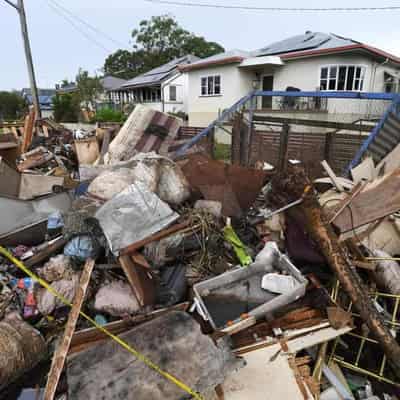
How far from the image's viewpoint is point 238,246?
2635 mm

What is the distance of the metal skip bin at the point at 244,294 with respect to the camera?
2.12 metres

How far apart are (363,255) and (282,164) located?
202 cm

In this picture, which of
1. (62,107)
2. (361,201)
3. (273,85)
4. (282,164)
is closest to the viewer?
(361,201)

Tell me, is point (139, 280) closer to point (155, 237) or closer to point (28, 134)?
point (155, 237)

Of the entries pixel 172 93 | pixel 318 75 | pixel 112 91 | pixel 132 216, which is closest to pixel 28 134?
pixel 132 216

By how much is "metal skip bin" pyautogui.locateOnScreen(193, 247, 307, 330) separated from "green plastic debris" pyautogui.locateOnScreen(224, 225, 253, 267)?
0.06m

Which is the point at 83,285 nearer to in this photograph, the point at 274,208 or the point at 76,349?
the point at 76,349

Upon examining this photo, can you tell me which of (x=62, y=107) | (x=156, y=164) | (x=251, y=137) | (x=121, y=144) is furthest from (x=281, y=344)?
(x=62, y=107)

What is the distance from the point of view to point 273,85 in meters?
13.7

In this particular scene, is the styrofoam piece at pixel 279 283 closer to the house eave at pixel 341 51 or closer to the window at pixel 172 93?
the house eave at pixel 341 51

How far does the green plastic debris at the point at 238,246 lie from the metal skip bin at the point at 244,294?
0.06 m

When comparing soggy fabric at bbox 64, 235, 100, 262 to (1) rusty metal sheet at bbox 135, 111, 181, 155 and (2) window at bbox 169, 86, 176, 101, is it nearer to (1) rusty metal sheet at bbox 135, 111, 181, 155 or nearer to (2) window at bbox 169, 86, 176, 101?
(1) rusty metal sheet at bbox 135, 111, 181, 155

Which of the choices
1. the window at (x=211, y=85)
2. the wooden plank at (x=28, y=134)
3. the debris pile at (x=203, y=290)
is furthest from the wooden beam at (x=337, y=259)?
the window at (x=211, y=85)

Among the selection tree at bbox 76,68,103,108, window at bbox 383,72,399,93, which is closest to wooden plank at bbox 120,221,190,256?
window at bbox 383,72,399,93
